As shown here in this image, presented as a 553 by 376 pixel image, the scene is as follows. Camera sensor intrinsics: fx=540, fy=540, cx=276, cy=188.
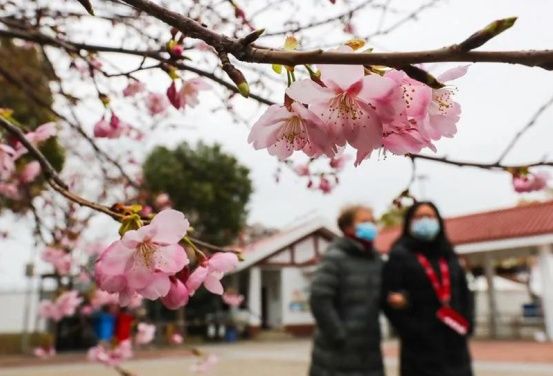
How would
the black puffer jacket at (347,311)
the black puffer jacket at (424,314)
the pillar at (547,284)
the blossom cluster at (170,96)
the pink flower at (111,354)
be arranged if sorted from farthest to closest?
the pillar at (547,284), the pink flower at (111,354), the black puffer jacket at (347,311), the black puffer jacket at (424,314), the blossom cluster at (170,96)

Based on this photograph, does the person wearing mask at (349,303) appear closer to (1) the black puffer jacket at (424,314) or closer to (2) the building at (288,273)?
(1) the black puffer jacket at (424,314)

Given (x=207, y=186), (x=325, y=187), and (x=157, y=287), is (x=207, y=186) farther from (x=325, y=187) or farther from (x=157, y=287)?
(x=157, y=287)

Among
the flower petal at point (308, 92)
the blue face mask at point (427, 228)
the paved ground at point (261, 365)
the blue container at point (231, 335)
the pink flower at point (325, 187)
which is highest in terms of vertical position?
the pink flower at point (325, 187)

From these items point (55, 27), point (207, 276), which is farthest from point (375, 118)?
point (55, 27)

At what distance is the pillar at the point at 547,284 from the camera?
40.2ft

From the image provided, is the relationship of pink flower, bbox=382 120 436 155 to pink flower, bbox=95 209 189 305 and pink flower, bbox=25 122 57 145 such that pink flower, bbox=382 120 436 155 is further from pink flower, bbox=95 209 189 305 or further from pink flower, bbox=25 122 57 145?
pink flower, bbox=25 122 57 145

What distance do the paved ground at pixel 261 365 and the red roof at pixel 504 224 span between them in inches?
111

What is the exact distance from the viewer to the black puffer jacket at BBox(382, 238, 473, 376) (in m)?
2.95

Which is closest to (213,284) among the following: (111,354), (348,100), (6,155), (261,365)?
(348,100)

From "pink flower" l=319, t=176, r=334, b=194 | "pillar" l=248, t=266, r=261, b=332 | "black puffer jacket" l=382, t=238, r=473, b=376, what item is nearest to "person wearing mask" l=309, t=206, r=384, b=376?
"black puffer jacket" l=382, t=238, r=473, b=376

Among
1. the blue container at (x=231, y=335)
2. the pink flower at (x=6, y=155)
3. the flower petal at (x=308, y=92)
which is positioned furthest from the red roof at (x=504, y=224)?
the flower petal at (x=308, y=92)

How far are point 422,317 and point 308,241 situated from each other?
55.8 ft

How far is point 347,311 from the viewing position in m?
3.22

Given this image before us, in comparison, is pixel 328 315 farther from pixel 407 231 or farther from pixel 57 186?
pixel 57 186
